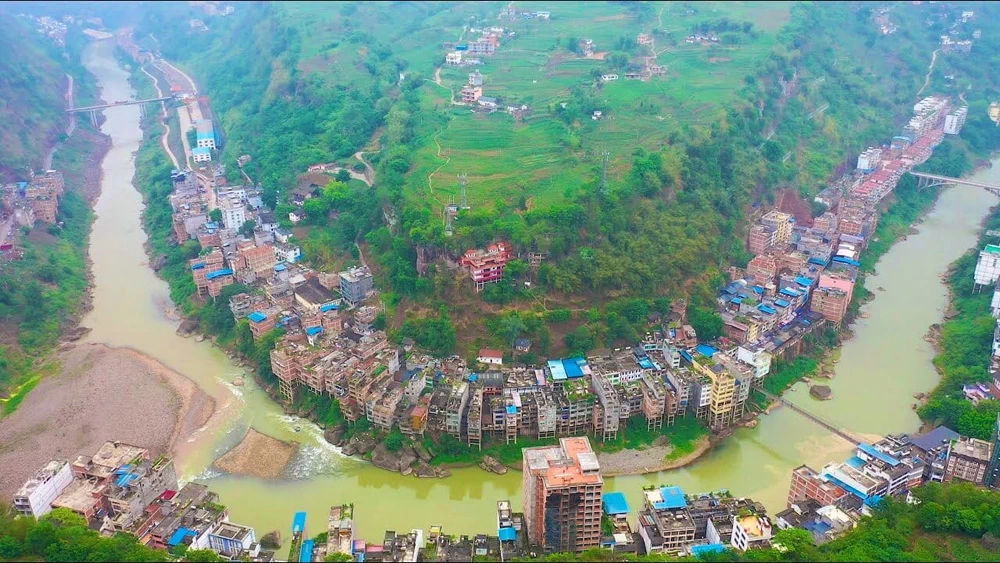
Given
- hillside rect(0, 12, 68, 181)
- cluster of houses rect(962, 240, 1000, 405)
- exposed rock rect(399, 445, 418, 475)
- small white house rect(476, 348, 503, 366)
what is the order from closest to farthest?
exposed rock rect(399, 445, 418, 475)
cluster of houses rect(962, 240, 1000, 405)
small white house rect(476, 348, 503, 366)
hillside rect(0, 12, 68, 181)

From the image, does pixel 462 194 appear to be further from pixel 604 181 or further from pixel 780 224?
pixel 780 224

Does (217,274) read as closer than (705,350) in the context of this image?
No

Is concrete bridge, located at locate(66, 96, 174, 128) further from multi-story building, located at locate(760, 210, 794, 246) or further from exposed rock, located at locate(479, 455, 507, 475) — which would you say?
exposed rock, located at locate(479, 455, 507, 475)

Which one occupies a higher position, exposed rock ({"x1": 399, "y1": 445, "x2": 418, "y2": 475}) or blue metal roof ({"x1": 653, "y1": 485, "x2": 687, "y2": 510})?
blue metal roof ({"x1": 653, "y1": 485, "x2": 687, "y2": 510})

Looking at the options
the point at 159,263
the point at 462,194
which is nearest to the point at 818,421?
the point at 462,194

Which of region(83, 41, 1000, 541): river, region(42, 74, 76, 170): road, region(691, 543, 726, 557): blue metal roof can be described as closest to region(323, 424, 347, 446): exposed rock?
region(83, 41, 1000, 541): river

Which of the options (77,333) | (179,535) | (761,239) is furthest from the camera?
(761,239)
